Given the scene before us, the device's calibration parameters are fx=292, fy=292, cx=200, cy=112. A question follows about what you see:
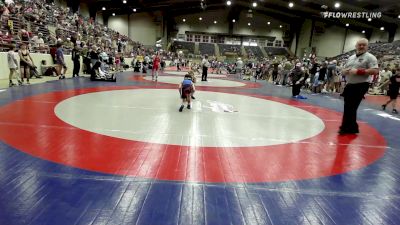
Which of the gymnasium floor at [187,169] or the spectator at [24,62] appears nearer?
the gymnasium floor at [187,169]

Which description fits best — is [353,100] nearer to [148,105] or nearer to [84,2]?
[148,105]

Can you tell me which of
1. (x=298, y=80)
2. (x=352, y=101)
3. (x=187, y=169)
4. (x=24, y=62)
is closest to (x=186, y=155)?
(x=187, y=169)

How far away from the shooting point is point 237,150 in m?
4.03

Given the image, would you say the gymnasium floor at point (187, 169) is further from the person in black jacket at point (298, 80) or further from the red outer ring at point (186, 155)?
the person in black jacket at point (298, 80)

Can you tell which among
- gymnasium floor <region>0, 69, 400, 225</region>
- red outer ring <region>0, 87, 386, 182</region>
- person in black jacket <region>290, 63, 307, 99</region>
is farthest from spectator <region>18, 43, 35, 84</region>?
person in black jacket <region>290, 63, 307, 99</region>

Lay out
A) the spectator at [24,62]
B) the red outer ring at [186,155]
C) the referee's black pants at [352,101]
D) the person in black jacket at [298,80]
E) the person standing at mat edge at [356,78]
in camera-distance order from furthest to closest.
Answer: the person in black jacket at [298,80] < the spectator at [24,62] < the referee's black pants at [352,101] < the person standing at mat edge at [356,78] < the red outer ring at [186,155]

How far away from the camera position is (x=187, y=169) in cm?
329

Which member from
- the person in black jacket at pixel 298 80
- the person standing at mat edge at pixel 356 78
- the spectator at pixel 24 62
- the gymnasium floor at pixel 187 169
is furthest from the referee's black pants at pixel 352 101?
the spectator at pixel 24 62

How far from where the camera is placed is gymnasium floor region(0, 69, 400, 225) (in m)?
2.37

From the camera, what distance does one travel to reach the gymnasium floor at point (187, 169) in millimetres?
2373

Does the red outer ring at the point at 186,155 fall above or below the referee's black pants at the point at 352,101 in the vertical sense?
below

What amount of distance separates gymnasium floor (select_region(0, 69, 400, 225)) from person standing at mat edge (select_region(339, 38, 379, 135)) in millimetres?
308

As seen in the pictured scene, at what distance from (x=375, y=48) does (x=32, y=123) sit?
3961 cm

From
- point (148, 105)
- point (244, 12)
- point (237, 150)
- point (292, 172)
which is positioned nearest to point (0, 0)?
point (148, 105)
